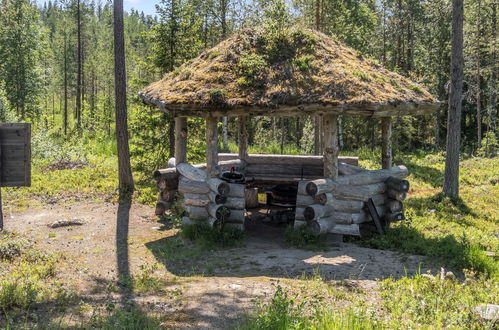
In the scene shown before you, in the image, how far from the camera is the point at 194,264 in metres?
8.11

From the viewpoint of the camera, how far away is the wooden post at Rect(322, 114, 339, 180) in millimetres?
9922

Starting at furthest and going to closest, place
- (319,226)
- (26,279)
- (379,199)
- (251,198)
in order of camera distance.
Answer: (251,198) < (379,199) < (319,226) < (26,279)

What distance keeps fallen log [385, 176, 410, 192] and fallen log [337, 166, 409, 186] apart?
12 centimetres

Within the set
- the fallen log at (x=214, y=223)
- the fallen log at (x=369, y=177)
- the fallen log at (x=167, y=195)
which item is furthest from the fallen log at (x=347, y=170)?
the fallen log at (x=167, y=195)

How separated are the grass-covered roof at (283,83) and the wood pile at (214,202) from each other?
5.51ft

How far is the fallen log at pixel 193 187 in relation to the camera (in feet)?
32.8

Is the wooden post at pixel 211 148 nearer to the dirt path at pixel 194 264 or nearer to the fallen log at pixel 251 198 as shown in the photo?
the dirt path at pixel 194 264

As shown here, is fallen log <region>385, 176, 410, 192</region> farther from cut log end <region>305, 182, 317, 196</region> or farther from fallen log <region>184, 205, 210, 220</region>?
fallen log <region>184, 205, 210, 220</region>

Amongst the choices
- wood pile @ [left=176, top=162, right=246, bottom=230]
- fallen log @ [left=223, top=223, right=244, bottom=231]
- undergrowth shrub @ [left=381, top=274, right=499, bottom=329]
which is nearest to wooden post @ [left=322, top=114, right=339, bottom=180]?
wood pile @ [left=176, top=162, right=246, bottom=230]

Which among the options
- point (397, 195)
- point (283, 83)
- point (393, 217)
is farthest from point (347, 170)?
point (283, 83)

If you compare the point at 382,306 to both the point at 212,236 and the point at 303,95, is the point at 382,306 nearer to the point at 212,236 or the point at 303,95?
the point at 212,236

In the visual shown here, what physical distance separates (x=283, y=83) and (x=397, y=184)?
12.2 ft

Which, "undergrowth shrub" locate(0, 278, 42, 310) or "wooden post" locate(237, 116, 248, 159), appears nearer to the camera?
"undergrowth shrub" locate(0, 278, 42, 310)

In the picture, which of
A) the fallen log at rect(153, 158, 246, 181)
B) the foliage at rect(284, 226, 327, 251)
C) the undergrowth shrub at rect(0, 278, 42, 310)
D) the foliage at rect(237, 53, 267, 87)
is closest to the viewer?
the undergrowth shrub at rect(0, 278, 42, 310)
